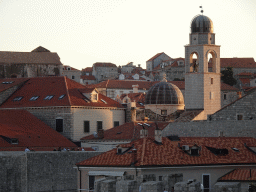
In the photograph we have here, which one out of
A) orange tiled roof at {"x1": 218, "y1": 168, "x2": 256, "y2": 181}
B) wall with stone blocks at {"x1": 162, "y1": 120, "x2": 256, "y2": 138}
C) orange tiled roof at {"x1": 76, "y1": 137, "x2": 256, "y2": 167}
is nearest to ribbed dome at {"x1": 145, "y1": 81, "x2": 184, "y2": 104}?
wall with stone blocks at {"x1": 162, "y1": 120, "x2": 256, "y2": 138}

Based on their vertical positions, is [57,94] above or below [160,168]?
above

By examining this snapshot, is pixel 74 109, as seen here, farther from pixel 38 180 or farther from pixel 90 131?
pixel 38 180

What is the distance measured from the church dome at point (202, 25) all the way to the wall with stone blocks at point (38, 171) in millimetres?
20715

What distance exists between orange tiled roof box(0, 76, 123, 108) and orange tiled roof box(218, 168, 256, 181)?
32.0 metres

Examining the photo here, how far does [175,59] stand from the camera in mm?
186250

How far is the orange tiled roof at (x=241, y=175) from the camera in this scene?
43.4m

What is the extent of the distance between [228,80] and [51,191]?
110 metres

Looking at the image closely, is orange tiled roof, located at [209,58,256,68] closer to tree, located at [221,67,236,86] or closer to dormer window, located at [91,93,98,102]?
tree, located at [221,67,236,86]

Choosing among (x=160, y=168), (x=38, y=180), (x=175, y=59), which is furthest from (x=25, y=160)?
(x=175, y=59)

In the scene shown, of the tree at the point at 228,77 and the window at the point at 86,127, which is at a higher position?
the tree at the point at 228,77

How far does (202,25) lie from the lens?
247 ft

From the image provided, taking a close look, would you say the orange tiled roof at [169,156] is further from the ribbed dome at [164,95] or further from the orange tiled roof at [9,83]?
the ribbed dome at [164,95]

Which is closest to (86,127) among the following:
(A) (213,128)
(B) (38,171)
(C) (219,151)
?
(B) (38,171)

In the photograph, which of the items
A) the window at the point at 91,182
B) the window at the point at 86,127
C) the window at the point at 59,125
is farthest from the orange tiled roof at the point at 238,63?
the window at the point at 91,182
